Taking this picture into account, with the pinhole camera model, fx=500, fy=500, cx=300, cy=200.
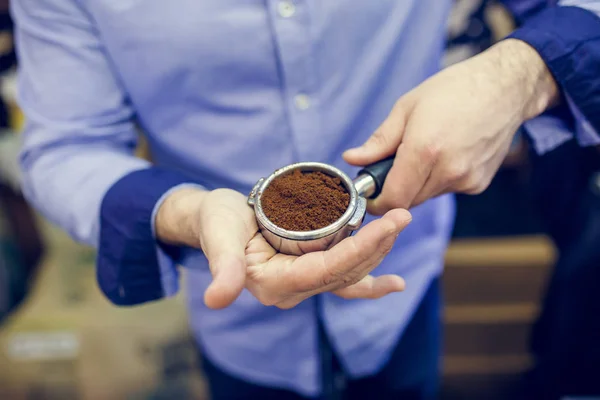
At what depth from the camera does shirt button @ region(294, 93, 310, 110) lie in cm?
80

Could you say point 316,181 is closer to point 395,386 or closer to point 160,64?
point 160,64

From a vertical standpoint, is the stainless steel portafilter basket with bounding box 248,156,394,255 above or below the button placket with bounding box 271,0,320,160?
below

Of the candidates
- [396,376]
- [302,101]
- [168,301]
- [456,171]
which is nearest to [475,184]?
[456,171]

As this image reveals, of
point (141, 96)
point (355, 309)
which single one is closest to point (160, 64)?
point (141, 96)

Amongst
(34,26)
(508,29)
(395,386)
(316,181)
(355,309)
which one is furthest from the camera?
(508,29)

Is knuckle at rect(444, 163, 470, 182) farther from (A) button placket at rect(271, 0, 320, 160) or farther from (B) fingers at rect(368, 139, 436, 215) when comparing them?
(A) button placket at rect(271, 0, 320, 160)

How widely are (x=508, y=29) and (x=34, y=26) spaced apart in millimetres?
1273

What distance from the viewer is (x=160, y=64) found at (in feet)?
2.58

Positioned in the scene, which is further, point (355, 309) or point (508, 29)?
point (508, 29)

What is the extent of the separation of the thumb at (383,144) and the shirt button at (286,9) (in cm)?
22

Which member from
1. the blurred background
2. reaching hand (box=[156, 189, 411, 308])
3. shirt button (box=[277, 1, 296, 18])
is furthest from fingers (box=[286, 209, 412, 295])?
the blurred background

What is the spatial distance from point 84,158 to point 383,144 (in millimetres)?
476

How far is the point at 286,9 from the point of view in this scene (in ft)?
2.41

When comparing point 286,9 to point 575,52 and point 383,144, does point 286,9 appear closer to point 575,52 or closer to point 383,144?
point 383,144
